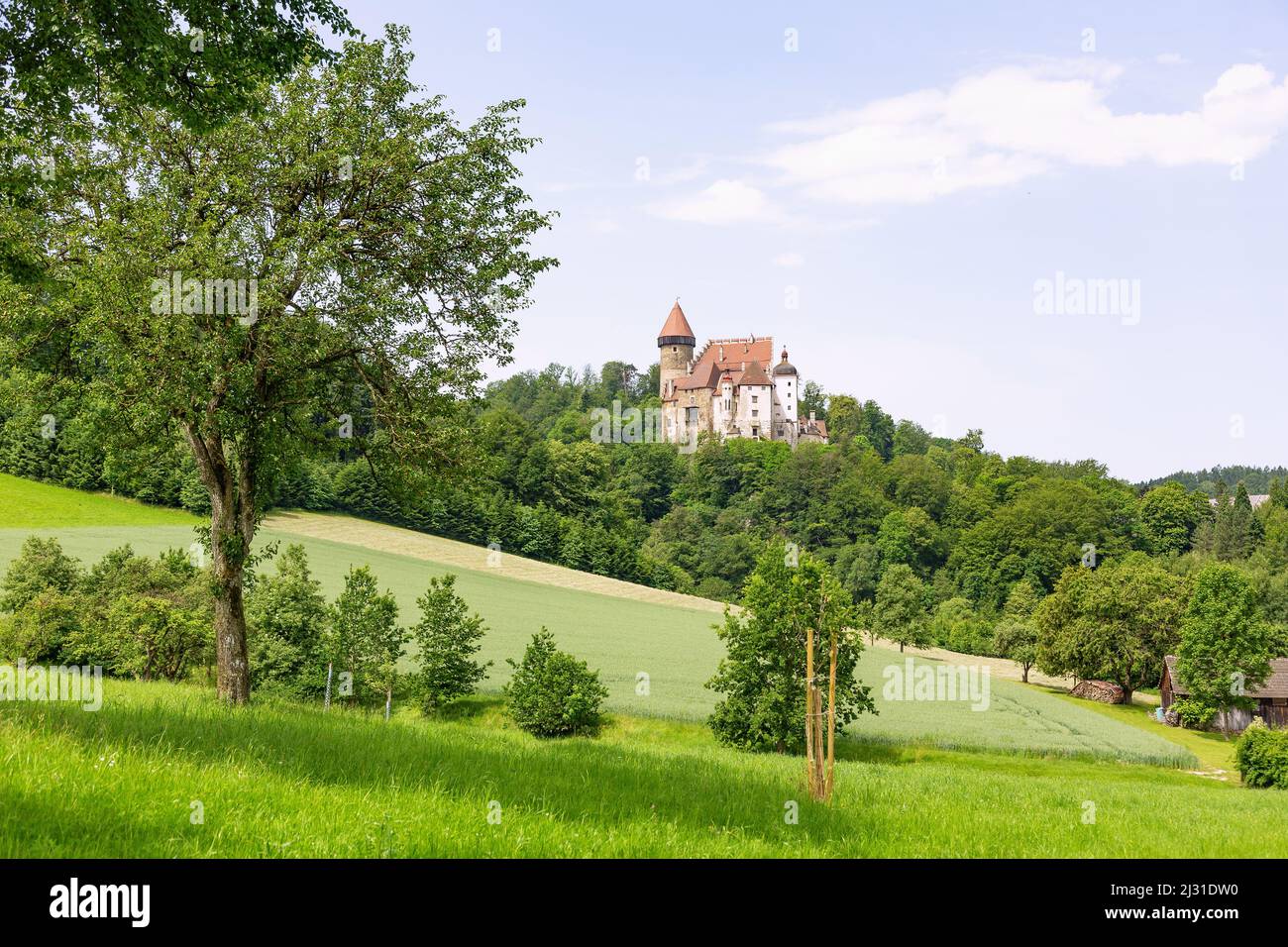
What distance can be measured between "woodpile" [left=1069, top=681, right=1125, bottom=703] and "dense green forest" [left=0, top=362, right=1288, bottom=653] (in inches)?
660

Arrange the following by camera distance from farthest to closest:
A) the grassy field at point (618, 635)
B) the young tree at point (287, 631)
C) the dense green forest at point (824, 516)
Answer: the dense green forest at point (824, 516) → the grassy field at point (618, 635) → the young tree at point (287, 631)

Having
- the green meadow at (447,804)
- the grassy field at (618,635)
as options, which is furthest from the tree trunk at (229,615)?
the grassy field at (618,635)

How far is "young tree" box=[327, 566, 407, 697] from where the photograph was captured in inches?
1587

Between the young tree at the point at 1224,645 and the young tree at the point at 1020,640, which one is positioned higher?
the young tree at the point at 1224,645

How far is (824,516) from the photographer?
17038 cm

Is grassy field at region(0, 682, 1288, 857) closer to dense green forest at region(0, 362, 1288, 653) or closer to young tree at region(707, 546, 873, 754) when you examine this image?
young tree at region(707, 546, 873, 754)

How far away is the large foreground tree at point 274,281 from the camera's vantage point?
17641 mm

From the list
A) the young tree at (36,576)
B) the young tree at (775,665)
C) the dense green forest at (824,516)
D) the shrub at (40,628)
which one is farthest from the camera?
the dense green forest at (824,516)

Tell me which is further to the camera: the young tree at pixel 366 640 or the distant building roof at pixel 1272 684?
the distant building roof at pixel 1272 684

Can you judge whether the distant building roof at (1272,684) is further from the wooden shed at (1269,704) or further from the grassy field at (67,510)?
the grassy field at (67,510)

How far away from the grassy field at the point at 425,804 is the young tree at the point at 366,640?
23.8 meters

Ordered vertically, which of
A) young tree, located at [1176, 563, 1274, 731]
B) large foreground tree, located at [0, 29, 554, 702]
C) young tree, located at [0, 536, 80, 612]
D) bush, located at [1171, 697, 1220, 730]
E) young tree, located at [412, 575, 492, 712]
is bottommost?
bush, located at [1171, 697, 1220, 730]

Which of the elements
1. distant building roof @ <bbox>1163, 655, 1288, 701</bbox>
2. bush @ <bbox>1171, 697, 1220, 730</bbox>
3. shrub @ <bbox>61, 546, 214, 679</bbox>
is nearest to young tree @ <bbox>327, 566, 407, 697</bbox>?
shrub @ <bbox>61, 546, 214, 679</bbox>
